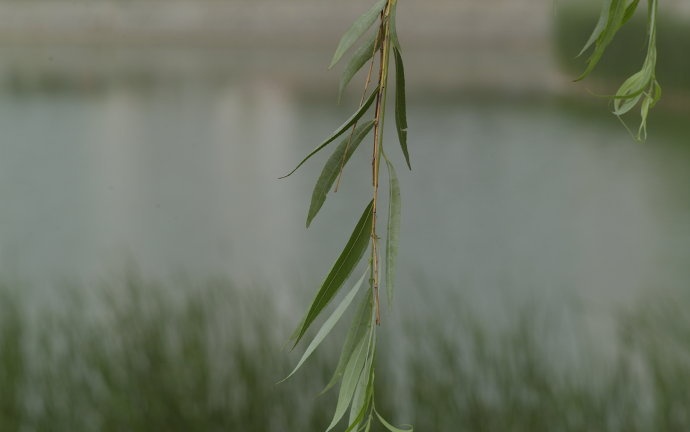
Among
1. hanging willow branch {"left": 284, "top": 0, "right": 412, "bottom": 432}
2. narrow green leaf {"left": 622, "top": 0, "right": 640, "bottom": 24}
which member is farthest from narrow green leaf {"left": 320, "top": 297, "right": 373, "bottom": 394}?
narrow green leaf {"left": 622, "top": 0, "right": 640, "bottom": 24}

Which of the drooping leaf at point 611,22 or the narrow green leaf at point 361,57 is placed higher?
the drooping leaf at point 611,22

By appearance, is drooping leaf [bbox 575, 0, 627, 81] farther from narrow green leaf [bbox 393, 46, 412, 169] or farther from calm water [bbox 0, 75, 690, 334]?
calm water [bbox 0, 75, 690, 334]

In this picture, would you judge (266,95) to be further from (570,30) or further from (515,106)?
(570,30)

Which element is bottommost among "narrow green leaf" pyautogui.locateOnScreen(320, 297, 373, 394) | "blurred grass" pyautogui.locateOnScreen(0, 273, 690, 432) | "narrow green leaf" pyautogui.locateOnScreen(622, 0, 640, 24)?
"blurred grass" pyautogui.locateOnScreen(0, 273, 690, 432)

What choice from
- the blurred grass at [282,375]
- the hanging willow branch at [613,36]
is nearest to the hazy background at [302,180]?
the blurred grass at [282,375]

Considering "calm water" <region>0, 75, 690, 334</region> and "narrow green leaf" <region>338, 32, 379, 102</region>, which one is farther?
→ "calm water" <region>0, 75, 690, 334</region>

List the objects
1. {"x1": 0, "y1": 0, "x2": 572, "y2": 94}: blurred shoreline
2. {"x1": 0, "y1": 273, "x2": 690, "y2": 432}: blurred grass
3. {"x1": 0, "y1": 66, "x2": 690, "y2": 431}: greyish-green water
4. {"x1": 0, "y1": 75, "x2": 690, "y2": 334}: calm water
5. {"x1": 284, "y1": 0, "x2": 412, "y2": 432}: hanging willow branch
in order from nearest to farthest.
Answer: {"x1": 284, "y1": 0, "x2": 412, "y2": 432}: hanging willow branch, {"x1": 0, "y1": 273, "x2": 690, "y2": 432}: blurred grass, {"x1": 0, "y1": 66, "x2": 690, "y2": 431}: greyish-green water, {"x1": 0, "y1": 75, "x2": 690, "y2": 334}: calm water, {"x1": 0, "y1": 0, "x2": 572, "y2": 94}: blurred shoreline

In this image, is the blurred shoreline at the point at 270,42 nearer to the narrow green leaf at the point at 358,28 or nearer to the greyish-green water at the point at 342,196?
the greyish-green water at the point at 342,196
